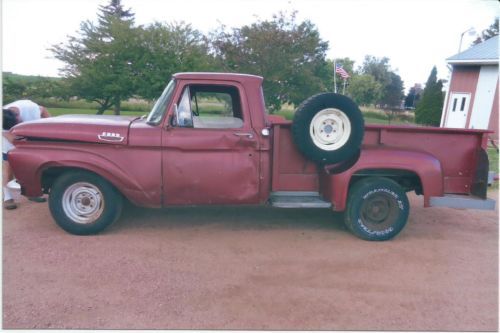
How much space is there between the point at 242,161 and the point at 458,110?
1954 centimetres

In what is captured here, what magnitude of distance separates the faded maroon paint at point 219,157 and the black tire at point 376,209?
0.72ft

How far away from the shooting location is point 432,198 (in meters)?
4.71

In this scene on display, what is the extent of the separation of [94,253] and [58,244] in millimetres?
532

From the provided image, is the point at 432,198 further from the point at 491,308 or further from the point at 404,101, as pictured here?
the point at 404,101

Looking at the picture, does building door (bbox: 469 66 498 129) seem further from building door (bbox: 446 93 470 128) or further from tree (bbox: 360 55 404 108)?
tree (bbox: 360 55 404 108)

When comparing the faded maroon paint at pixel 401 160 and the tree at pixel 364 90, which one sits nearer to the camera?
the faded maroon paint at pixel 401 160

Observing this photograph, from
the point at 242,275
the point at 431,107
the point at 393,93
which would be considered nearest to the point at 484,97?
the point at 431,107

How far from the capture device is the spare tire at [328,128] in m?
4.52

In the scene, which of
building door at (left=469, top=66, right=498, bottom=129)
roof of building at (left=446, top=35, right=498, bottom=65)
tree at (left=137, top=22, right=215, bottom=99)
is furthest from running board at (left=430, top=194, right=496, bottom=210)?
building door at (left=469, top=66, right=498, bottom=129)

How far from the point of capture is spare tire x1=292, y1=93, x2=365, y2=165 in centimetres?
452

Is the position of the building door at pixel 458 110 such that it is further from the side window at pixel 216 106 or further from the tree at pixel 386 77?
the tree at pixel 386 77

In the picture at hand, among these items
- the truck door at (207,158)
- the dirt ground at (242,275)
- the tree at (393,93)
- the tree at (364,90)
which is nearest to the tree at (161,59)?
the dirt ground at (242,275)

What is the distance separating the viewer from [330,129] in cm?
463

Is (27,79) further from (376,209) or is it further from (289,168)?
(376,209)
